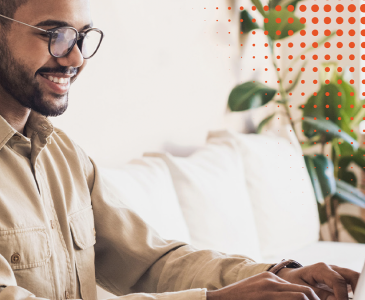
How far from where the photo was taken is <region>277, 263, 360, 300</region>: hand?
28.8 inches

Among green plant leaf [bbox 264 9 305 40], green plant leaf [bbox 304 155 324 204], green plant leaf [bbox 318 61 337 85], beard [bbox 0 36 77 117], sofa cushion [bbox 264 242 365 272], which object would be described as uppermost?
green plant leaf [bbox 264 9 305 40]

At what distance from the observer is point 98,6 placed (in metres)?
1.32

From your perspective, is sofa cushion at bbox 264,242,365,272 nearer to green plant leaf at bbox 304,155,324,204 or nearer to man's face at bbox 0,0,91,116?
green plant leaf at bbox 304,155,324,204

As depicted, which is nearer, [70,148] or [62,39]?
[62,39]

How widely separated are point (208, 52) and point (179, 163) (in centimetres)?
64

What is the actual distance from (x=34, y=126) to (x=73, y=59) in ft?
0.47

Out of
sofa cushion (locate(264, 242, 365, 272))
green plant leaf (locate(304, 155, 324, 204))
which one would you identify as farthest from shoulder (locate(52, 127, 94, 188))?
green plant leaf (locate(304, 155, 324, 204))

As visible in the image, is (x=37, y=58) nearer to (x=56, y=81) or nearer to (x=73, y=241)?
A: (x=56, y=81)

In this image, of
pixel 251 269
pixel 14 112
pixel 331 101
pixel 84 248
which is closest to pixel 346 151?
pixel 331 101

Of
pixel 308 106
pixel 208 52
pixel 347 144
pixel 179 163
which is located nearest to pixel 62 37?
pixel 179 163

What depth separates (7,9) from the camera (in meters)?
0.77

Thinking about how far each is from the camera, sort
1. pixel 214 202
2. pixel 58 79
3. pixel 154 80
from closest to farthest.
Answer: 1. pixel 58 79
2. pixel 214 202
3. pixel 154 80

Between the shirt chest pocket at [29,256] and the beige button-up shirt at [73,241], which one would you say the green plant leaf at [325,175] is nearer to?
the beige button-up shirt at [73,241]

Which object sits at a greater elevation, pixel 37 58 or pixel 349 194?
pixel 37 58
